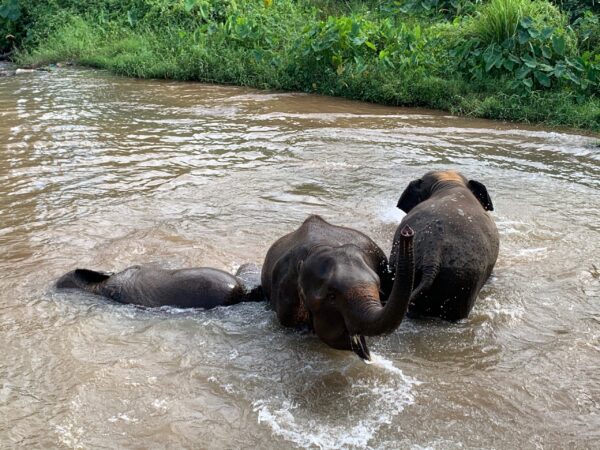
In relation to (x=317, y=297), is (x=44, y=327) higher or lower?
lower

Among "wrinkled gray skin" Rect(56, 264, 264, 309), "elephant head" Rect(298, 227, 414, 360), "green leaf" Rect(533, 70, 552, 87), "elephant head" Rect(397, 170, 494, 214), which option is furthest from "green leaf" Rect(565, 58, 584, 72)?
"elephant head" Rect(298, 227, 414, 360)

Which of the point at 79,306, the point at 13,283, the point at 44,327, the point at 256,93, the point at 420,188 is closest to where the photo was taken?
the point at 44,327

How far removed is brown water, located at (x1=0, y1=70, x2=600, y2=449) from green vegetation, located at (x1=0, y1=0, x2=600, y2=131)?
1419 millimetres

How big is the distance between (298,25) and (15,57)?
330 inches

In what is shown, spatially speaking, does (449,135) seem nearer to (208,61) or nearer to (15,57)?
(208,61)

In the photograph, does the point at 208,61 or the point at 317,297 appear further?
the point at 208,61

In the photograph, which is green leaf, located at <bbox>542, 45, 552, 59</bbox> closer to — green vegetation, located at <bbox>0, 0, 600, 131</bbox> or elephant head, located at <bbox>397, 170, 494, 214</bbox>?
green vegetation, located at <bbox>0, 0, 600, 131</bbox>

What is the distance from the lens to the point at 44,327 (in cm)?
493

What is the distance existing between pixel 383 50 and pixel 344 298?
10272 mm

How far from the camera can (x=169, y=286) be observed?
17.2 feet

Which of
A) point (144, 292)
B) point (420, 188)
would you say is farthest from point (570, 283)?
point (144, 292)

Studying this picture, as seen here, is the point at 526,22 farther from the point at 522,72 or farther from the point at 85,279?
the point at 85,279

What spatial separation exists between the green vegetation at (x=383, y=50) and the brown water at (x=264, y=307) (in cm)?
142

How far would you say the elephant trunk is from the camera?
3057 mm
